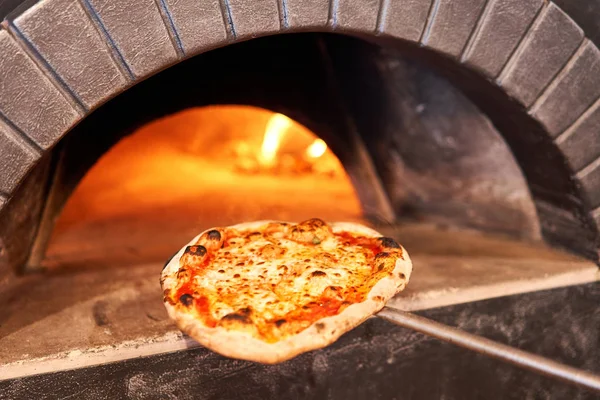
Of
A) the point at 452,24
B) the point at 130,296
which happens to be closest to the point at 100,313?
the point at 130,296

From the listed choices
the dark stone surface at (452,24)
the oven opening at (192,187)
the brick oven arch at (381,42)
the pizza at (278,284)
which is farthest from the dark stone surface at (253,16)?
the oven opening at (192,187)

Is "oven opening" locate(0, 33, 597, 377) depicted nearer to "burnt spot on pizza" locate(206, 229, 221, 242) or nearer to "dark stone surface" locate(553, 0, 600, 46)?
"burnt spot on pizza" locate(206, 229, 221, 242)

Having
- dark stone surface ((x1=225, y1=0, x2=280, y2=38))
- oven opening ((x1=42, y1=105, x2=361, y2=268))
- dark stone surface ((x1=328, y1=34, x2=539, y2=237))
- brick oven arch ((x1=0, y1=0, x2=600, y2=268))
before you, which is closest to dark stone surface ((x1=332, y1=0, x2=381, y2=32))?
brick oven arch ((x1=0, y1=0, x2=600, y2=268))

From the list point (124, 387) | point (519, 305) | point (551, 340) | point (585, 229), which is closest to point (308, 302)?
point (124, 387)

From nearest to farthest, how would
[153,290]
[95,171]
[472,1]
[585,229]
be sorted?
[472,1], [153,290], [585,229], [95,171]

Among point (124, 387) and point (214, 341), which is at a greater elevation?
point (214, 341)

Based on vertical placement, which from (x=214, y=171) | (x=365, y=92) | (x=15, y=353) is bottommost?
(x=214, y=171)

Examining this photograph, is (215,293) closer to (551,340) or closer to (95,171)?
(551,340)
